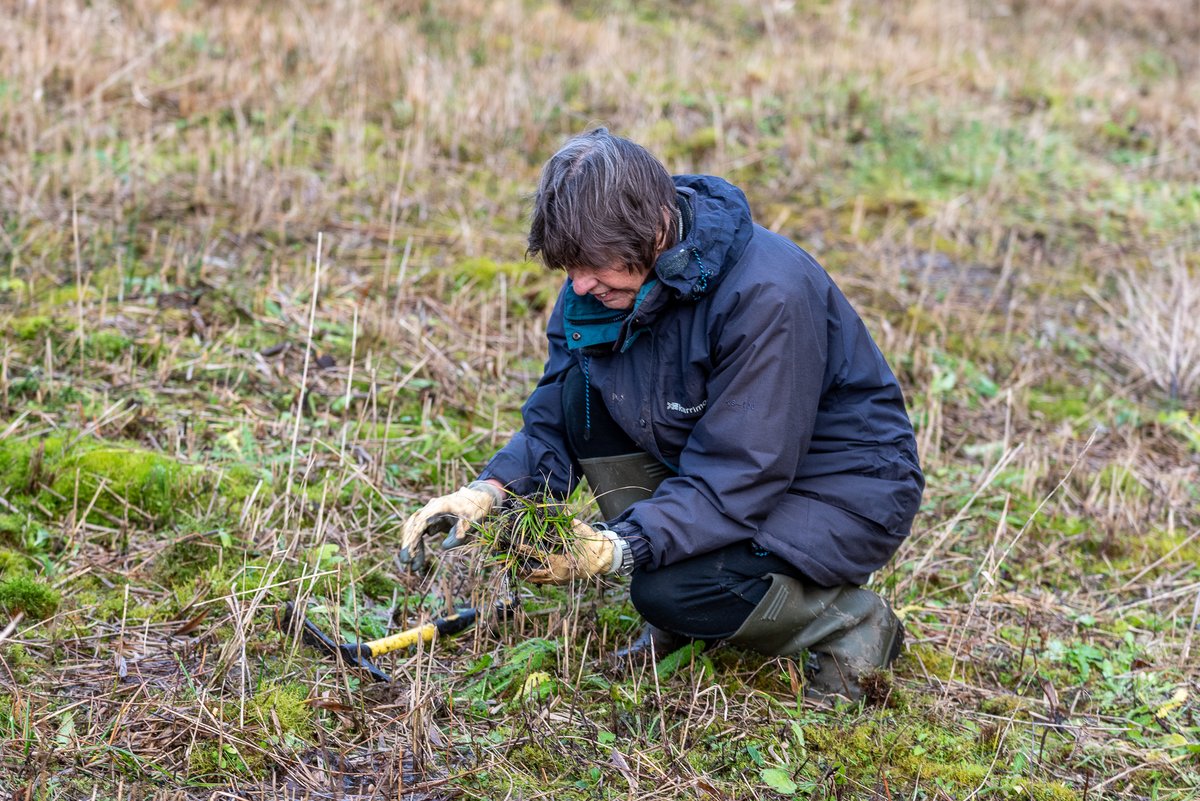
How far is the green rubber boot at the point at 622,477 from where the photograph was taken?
3.26 meters

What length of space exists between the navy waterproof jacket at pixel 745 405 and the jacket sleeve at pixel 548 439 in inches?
0.4

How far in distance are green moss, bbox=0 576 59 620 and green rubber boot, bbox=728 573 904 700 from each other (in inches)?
76.7

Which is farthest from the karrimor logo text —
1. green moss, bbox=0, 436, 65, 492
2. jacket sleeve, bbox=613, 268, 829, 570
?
green moss, bbox=0, 436, 65, 492

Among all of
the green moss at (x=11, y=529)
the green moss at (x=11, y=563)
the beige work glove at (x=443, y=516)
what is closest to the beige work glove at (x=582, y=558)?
the beige work glove at (x=443, y=516)

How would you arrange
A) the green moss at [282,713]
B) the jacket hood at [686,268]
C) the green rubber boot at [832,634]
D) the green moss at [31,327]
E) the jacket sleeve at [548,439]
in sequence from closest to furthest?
1. the green moss at [282,713]
2. the jacket hood at [686,268]
3. the green rubber boot at [832,634]
4. the jacket sleeve at [548,439]
5. the green moss at [31,327]

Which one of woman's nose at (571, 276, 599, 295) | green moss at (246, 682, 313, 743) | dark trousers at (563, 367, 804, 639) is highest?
woman's nose at (571, 276, 599, 295)

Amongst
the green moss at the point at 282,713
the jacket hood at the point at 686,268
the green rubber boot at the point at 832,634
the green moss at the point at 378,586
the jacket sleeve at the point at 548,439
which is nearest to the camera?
the green moss at the point at 282,713

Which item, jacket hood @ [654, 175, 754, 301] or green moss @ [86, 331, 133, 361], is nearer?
jacket hood @ [654, 175, 754, 301]

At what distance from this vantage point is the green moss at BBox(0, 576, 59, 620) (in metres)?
3.04

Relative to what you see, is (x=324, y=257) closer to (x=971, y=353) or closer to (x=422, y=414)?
(x=422, y=414)

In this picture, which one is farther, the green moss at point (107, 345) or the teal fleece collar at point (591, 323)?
the green moss at point (107, 345)

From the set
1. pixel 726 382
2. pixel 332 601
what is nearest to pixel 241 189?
pixel 332 601

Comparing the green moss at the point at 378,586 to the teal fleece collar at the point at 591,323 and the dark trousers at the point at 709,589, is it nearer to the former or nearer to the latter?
the dark trousers at the point at 709,589

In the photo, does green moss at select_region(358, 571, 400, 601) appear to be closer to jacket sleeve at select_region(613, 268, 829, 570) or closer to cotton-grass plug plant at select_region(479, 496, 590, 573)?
cotton-grass plug plant at select_region(479, 496, 590, 573)
